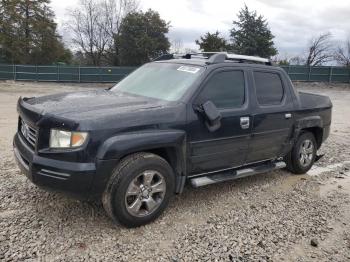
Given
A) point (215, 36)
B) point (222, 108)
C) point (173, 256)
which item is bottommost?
point (173, 256)

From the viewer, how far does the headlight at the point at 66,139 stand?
3434mm

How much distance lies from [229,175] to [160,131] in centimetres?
136

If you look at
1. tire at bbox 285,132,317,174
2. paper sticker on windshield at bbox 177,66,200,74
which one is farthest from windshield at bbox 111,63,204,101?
tire at bbox 285,132,317,174

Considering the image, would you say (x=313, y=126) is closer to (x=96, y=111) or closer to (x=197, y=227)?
(x=197, y=227)

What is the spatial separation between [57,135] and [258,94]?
273 centimetres

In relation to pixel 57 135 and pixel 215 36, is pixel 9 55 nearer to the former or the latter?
pixel 215 36

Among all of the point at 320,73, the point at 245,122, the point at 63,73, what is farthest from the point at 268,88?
the point at 320,73

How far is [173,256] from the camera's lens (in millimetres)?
3480

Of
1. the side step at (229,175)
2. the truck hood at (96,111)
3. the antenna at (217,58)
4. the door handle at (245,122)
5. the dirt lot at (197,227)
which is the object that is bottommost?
the dirt lot at (197,227)

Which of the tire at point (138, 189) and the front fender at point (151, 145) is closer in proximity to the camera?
the front fender at point (151, 145)

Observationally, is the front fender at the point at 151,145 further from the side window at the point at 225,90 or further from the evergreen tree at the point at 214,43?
the evergreen tree at the point at 214,43

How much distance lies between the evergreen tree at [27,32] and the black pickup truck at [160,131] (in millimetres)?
31625

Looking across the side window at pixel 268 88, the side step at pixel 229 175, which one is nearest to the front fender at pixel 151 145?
A: the side step at pixel 229 175

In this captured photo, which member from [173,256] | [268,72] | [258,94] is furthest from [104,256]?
[268,72]
